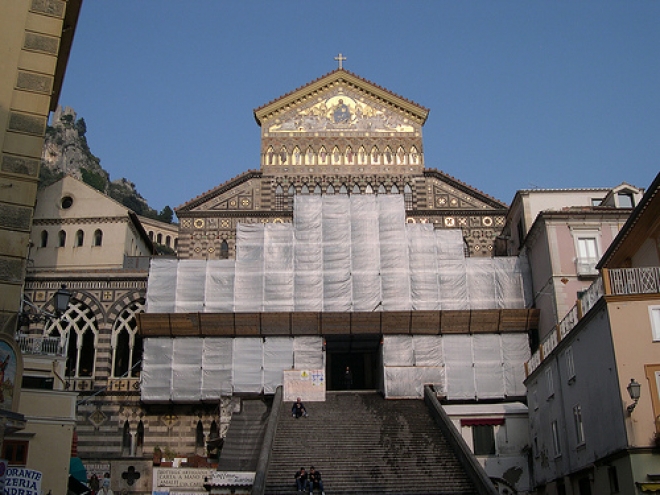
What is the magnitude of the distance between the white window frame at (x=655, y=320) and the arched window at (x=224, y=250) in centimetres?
2712

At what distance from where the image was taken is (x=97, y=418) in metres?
38.3

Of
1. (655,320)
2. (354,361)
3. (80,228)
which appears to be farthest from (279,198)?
(655,320)

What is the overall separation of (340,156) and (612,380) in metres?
28.0

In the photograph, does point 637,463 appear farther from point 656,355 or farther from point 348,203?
point 348,203

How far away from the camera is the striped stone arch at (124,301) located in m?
40.8

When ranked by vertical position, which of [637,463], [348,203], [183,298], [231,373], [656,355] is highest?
[348,203]

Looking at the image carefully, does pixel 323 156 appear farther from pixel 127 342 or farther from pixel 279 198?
pixel 127 342

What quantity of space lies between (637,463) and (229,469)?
596 inches

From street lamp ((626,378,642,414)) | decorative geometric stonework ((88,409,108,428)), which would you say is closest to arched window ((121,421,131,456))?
decorative geometric stonework ((88,409,108,428))

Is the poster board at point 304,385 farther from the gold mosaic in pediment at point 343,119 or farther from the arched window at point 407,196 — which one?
the gold mosaic in pediment at point 343,119

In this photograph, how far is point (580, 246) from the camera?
3619cm

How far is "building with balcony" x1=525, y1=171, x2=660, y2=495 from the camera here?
2034 cm

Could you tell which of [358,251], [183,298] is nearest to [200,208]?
[183,298]

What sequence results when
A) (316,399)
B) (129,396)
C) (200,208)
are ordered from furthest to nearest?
(200,208) < (129,396) < (316,399)
